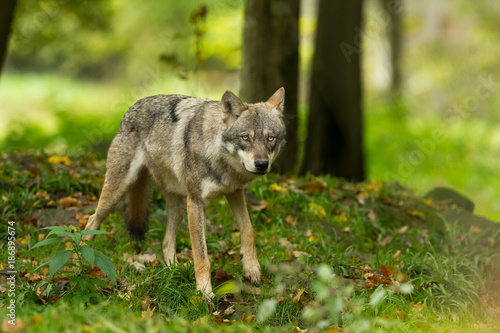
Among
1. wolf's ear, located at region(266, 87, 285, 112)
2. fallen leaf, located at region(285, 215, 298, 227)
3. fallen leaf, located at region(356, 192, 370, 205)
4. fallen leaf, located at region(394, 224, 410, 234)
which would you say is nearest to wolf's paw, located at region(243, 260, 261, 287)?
wolf's ear, located at region(266, 87, 285, 112)

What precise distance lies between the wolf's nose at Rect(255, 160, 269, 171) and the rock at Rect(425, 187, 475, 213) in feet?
13.6

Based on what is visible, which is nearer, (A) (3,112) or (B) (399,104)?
(A) (3,112)

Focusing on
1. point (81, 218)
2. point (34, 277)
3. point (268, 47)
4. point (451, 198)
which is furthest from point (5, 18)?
point (451, 198)

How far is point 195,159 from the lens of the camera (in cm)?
475

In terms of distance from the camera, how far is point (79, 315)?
11.3ft

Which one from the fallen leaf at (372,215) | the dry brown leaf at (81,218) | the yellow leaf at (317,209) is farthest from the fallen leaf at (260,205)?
the dry brown leaf at (81,218)

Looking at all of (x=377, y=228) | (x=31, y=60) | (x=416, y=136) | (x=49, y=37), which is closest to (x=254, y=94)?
(x=377, y=228)

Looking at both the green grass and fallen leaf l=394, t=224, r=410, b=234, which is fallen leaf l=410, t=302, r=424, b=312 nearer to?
the green grass

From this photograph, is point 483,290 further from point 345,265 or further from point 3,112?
point 3,112

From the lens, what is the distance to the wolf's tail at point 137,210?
5469 millimetres

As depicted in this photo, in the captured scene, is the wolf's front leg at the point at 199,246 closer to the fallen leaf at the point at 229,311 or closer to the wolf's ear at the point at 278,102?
the fallen leaf at the point at 229,311

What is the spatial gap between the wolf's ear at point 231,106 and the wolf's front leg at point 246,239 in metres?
0.75

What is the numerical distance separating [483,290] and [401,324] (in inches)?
58.1

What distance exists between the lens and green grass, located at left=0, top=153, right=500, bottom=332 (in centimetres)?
404
